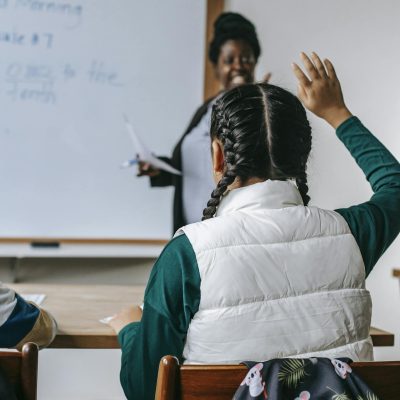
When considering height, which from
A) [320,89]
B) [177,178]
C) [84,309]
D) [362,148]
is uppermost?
[320,89]

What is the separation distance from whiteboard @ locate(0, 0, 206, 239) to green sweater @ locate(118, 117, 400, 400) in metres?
1.79

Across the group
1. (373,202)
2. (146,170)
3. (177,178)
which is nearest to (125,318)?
(373,202)

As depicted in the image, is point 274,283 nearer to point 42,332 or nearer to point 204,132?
point 42,332

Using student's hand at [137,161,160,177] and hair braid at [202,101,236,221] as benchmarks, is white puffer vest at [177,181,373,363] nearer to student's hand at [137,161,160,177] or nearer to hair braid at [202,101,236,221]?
hair braid at [202,101,236,221]

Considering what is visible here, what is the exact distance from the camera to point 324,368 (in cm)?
82

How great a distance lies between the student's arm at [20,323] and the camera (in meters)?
1.15

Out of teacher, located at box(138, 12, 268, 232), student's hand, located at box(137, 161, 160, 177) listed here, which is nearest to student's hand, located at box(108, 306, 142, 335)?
student's hand, located at box(137, 161, 160, 177)

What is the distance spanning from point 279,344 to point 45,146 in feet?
6.86

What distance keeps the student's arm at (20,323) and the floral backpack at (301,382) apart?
0.52 m

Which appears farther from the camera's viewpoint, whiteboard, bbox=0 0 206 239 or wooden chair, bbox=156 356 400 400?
whiteboard, bbox=0 0 206 239

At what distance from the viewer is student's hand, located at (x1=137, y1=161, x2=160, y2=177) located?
2.49 m

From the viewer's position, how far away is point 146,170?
2.53 meters

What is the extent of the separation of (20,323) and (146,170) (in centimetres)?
139

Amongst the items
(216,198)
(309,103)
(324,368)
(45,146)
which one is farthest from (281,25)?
(324,368)
